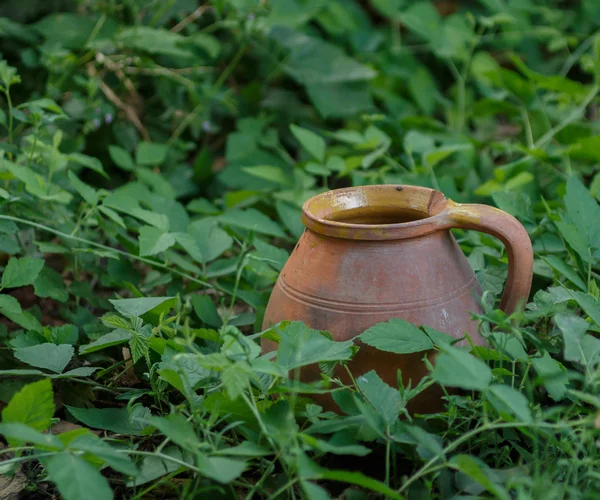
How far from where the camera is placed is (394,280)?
1.40 metres

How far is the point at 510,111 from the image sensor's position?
9.69 ft

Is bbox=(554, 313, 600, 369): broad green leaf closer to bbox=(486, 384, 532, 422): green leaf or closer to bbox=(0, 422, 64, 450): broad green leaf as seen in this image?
bbox=(486, 384, 532, 422): green leaf

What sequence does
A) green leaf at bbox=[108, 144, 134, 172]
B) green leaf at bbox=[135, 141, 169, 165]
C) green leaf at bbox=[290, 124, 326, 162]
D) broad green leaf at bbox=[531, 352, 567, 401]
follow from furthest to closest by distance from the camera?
green leaf at bbox=[135, 141, 169, 165] → green leaf at bbox=[108, 144, 134, 172] → green leaf at bbox=[290, 124, 326, 162] → broad green leaf at bbox=[531, 352, 567, 401]

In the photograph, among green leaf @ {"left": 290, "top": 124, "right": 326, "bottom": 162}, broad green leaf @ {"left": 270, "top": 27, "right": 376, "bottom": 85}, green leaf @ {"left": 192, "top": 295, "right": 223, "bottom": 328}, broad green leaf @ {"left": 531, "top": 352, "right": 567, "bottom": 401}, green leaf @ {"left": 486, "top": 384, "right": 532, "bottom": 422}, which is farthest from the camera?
broad green leaf @ {"left": 270, "top": 27, "right": 376, "bottom": 85}

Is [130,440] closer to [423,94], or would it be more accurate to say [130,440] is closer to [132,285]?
[132,285]

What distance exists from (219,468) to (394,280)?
491mm

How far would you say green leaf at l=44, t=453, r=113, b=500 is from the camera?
108cm

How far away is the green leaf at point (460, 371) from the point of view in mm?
1049

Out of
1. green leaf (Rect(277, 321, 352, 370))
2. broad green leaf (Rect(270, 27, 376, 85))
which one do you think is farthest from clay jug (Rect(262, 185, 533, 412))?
broad green leaf (Rect(270, 27, 376, 85))

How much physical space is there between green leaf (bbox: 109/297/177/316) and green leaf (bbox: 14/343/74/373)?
0.42 ft

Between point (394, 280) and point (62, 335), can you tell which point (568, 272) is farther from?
point (62, 335)

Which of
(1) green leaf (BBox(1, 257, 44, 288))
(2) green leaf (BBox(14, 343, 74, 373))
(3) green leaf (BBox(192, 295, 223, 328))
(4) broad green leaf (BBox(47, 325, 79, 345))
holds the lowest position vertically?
(3) green leaf (BBox(192, 295, 223, 328))

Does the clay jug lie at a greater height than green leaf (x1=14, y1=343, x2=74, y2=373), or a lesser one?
greater

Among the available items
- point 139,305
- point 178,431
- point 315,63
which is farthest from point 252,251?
point 315,63
